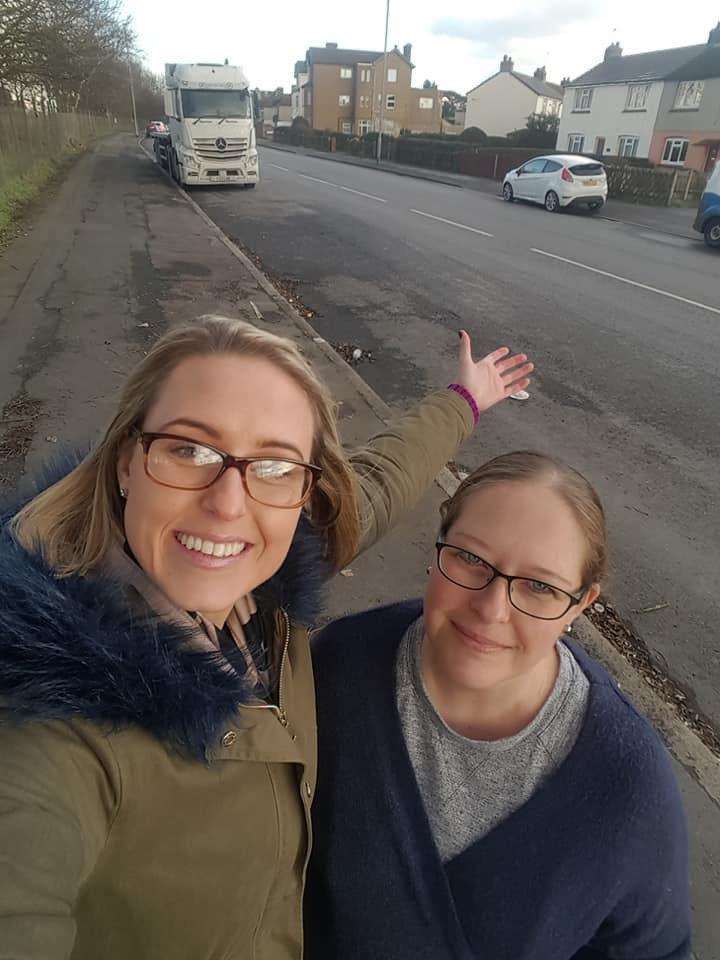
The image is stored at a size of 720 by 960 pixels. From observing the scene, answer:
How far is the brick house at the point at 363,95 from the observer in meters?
74.5

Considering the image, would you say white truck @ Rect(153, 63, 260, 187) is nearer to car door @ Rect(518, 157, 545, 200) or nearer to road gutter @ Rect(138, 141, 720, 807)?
car door @ Rect(518, 157, 545, 200)

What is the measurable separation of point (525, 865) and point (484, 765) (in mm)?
190

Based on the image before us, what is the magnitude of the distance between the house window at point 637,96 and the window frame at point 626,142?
1.53 metres

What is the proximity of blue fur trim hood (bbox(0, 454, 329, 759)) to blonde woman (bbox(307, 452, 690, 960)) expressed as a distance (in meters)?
0.41

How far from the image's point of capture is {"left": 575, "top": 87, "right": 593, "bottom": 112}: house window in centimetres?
4131

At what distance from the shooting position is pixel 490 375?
2609mm

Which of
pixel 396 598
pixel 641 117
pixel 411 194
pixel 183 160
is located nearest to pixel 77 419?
pixel 396 598

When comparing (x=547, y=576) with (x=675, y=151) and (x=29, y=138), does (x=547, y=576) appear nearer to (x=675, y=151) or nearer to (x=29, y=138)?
(x=29, y=138)

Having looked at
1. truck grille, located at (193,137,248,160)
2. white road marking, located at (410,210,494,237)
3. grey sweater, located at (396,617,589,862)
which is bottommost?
white road marking, located at (410,210,494,237)

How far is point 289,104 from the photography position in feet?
337

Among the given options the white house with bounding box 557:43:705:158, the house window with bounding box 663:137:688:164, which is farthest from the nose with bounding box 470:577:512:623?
the white house with bounding box 557:43:705:158

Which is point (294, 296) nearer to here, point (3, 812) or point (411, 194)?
point (3, 812)

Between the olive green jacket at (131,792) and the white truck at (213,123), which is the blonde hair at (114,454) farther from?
the white truck at (213,123)

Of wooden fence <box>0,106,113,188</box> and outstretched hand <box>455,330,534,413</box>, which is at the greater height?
wooden fence <box>0,106,113,188</box>
